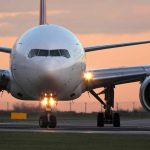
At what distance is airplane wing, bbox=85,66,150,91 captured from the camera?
1527 inches

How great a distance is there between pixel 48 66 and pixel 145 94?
6447 mm

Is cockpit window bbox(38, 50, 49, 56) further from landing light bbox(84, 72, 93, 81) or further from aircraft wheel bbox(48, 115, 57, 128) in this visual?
landing light bbox(84, 72, 93, 81)

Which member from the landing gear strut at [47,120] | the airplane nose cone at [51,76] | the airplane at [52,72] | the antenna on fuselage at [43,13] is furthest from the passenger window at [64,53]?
the antenna on fuselage at [43,13]

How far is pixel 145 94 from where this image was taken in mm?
37656

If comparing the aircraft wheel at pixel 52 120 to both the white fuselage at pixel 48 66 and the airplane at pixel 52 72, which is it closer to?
the airplane at pixel 52 72

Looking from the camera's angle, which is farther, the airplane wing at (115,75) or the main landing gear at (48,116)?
the airplane wing at (115,75)

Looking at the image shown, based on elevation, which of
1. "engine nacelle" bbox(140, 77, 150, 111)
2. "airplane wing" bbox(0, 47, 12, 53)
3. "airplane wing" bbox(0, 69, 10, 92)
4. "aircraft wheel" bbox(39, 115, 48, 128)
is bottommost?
"aircraft wheel" bbox(39, 115, 48, 128)

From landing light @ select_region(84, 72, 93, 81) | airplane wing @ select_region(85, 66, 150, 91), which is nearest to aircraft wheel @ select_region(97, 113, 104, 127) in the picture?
airplane wing @ select_region(85, 66, 150, 91)

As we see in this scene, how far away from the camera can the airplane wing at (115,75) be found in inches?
1527

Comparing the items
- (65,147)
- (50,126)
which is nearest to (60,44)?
(50,126)

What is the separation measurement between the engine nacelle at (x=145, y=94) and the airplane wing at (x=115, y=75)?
5.06 ft

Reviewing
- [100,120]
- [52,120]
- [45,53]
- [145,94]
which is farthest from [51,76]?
[100,120]

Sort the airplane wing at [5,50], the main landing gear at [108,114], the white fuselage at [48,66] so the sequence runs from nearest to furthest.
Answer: the white fuselage at [48,66] < the airplane wing at [5,50] < the main landing gear at [108,114]

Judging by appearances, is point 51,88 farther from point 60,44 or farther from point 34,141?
point 34,141
